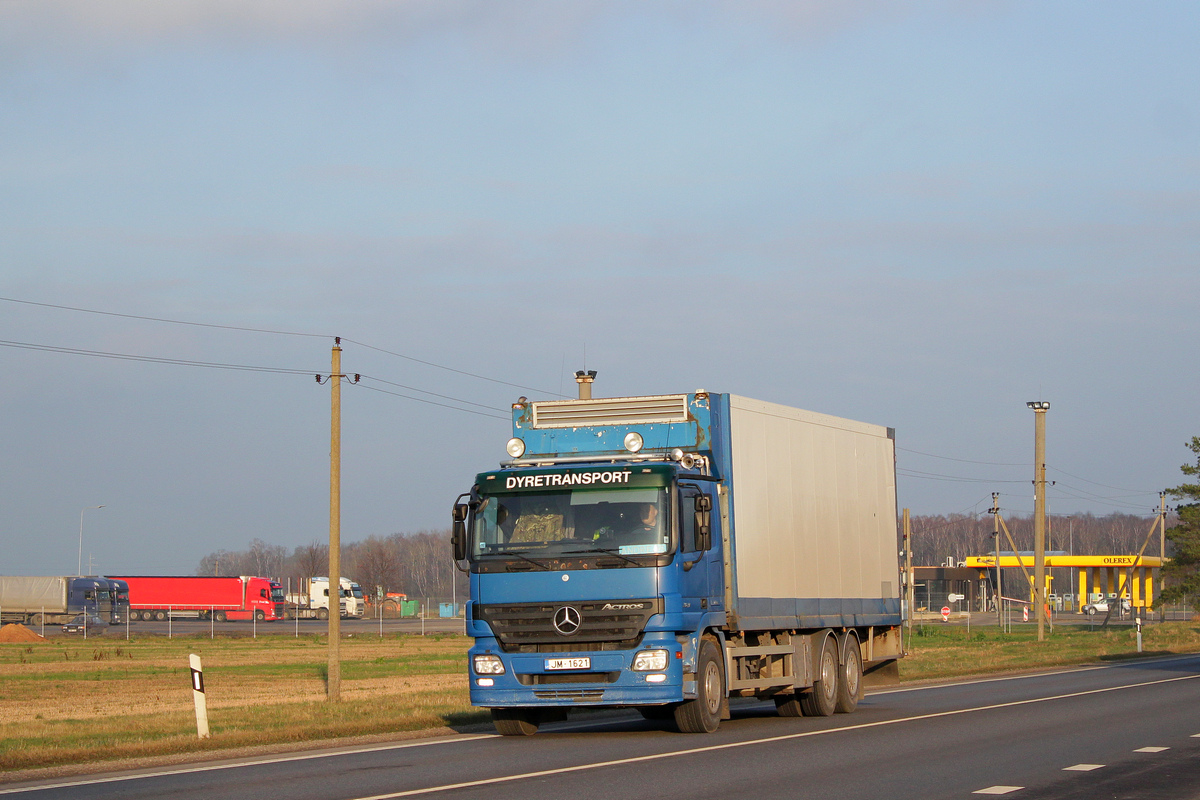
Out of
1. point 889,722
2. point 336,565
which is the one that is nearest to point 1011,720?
point 889,722

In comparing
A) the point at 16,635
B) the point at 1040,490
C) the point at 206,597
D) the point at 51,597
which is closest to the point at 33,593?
the point at 51,597

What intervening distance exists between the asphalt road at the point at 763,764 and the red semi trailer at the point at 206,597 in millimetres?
82602

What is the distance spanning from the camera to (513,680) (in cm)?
1589

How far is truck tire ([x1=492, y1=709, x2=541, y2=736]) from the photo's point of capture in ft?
55.7

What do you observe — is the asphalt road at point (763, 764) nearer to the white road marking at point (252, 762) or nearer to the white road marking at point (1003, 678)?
the white road marking at point (252, 762)

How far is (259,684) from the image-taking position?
3322 cm

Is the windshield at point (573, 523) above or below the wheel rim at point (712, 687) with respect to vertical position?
above

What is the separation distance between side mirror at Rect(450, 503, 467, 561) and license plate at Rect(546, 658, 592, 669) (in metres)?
1.60

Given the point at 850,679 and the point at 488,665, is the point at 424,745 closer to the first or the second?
the point at 488,665

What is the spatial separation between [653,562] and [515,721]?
3079 millimetres

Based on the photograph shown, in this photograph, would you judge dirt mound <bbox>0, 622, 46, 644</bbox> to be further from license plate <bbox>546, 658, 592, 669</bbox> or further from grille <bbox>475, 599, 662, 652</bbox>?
license plate <bbox>546, 658, 592, 669</bbox>

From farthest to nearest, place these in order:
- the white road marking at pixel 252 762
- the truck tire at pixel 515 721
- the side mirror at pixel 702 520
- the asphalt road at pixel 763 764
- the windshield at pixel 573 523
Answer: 1. the truck tire at pixel 515 721
2. the side mirror at pixel 702 520
3. the windshield at pixel 573 523
4. the white road marking at pixel 252 762
5. the asphalt road at pixel 763 764

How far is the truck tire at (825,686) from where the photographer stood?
19.5 metres

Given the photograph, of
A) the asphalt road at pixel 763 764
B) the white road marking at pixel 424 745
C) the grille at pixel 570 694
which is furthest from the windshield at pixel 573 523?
the white road marking at pixel 424 745
